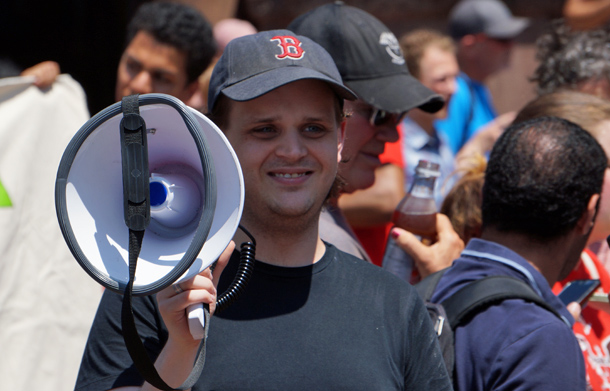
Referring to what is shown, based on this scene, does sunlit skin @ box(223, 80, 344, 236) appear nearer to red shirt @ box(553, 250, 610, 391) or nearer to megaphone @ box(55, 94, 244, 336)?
megaphone @ box(55, 94, 244, 336)

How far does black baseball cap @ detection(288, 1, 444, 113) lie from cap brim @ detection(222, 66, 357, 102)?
2.76 ft

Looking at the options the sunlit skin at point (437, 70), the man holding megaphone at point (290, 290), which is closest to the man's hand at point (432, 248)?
the man holding megaphone at point (290, 290)

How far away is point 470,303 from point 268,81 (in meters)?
0.84

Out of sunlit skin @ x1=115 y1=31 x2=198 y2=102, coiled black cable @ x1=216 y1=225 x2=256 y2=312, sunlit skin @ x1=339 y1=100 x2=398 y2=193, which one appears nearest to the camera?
coiled black cable @ x1=216 y1=225 x2=256 y2=312

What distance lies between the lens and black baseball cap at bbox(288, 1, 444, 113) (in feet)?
8.38

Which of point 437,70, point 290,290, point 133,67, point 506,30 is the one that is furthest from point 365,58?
point 506,30

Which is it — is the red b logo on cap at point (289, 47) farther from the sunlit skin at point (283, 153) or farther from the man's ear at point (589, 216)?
the man's ear at point (589, 216)

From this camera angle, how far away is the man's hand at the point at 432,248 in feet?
8.10

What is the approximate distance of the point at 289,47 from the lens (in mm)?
→ 1766

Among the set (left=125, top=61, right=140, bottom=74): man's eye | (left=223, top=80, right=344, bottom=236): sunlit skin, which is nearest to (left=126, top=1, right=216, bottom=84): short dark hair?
(left=125, top=61, right=140, bottom=74): man's eye

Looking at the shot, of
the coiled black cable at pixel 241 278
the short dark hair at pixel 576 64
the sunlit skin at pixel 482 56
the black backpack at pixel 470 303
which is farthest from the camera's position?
the sunlit skin at pixel 482 56

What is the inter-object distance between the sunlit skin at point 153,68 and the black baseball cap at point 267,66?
1.95m

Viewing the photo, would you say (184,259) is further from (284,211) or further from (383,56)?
(383,56)

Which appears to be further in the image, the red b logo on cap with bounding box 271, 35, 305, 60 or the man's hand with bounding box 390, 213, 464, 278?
the man's hand with bounding box 390, 213, 464, 278
